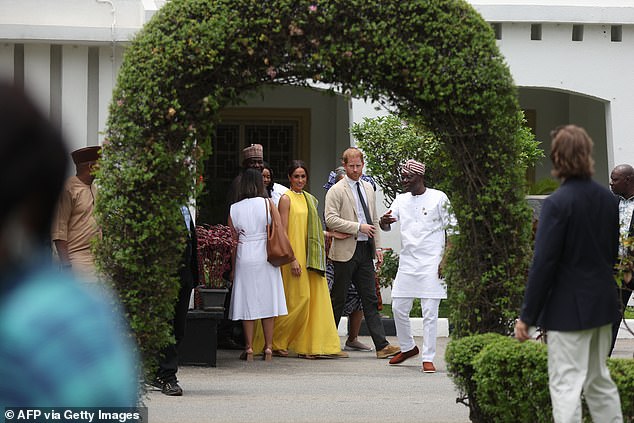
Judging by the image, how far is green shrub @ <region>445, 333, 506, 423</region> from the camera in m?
7.04

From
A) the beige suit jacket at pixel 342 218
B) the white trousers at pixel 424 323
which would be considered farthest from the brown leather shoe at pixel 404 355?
the beige suit jacket at pixel 342 218

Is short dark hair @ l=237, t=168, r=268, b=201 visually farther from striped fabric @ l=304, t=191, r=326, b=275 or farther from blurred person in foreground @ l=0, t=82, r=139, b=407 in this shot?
blurred person in foreground @ l=0, t=82, r=139, b=407

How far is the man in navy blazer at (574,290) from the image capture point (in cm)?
599

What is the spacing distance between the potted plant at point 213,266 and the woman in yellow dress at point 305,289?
64 cm

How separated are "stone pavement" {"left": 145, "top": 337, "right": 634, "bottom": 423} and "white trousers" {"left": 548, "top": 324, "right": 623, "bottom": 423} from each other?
78.6 inches

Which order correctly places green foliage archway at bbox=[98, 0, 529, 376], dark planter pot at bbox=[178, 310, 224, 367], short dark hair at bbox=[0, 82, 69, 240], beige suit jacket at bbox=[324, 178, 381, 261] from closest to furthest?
short dark hair at bbox=[0, 82, 69, 240] → green foliage archway at bbox=[98, 0, 529, 376] → dark planter pot at bbox=[178, 310, 224, 367] → beige suit jacket at bbox=[324, 178, 381, 261]

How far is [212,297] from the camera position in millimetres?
11242

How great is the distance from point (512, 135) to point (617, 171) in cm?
262

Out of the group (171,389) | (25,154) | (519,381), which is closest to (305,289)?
(171,389)

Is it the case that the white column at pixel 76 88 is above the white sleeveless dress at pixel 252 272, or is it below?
above

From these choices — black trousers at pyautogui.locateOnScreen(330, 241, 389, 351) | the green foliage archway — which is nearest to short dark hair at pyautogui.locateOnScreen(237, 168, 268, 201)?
black trousers at pyautogui.locateOnScreen(330, 241, 389, 351)

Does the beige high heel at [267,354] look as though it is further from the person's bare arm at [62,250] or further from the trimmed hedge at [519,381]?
the trimmed hedge at [519,381]

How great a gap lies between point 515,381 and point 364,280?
16.6 feet

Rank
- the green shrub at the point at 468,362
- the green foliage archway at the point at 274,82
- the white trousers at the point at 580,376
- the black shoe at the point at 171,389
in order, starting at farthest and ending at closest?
1. the black shoe at the point at 171,389
2. the green shrub at the point at 468,362
3. the green foliage archway at the point at 274,82
4. the white trousers at the point at 580,376
